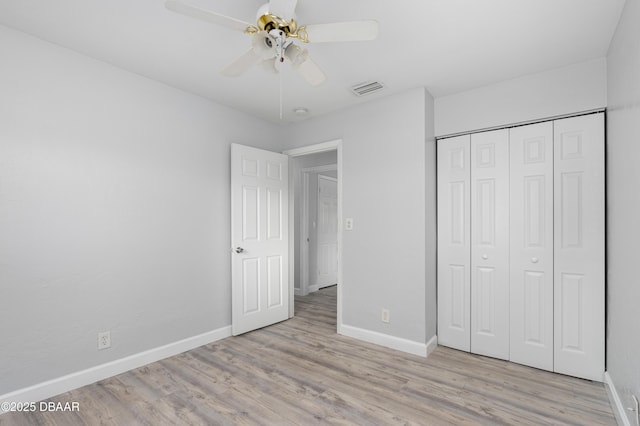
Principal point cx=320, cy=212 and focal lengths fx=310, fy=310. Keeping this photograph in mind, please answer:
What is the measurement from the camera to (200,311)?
304 cm

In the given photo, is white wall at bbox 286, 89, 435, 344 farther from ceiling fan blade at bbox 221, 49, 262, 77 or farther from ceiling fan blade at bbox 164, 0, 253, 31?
ceiling fan blade at bbox 164, 0, 253, 31

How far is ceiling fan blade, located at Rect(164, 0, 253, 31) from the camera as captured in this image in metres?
1.34

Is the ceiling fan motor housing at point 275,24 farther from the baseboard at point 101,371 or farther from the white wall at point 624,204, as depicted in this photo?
the baseboard at point 101,371

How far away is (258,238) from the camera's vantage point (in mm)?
3479

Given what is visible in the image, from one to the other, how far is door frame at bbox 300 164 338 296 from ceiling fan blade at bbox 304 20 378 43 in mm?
3356

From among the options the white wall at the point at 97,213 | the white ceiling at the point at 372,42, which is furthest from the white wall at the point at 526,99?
the white wall at the point at 97,213

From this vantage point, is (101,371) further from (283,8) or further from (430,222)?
(430,222)

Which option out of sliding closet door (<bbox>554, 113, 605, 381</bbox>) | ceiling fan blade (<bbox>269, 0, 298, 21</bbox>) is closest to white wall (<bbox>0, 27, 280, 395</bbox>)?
ceiling fan blade (<bbox>269, 0, 298, 21</bbox>)

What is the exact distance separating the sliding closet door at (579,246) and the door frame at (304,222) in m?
3.08

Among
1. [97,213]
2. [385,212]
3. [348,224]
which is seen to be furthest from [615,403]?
[97,213]

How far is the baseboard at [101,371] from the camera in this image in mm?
2031

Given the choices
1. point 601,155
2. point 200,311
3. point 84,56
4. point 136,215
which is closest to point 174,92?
point 84,56

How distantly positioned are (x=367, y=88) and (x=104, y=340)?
3031 millimetres

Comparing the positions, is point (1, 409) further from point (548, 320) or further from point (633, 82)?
point (633, 82)
